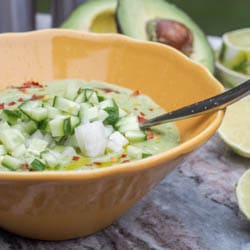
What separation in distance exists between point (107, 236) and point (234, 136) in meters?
0.36

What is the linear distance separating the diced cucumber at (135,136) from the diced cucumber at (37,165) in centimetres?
16

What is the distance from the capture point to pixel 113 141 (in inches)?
44.1

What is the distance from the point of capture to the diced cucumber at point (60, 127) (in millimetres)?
1101

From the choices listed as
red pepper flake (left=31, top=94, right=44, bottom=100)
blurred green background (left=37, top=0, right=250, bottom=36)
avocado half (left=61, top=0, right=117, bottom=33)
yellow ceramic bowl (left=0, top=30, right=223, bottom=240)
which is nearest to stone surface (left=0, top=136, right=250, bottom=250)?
yellow ceramic bowl (left=0, top=30, right=223, bottom=240)

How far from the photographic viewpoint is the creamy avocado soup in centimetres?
107

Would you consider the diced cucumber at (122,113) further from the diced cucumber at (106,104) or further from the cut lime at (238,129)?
the cut lime at (238,129)

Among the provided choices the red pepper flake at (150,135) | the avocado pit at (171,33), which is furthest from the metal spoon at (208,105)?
the avocado pit at (171,33)

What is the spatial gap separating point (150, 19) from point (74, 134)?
62cm

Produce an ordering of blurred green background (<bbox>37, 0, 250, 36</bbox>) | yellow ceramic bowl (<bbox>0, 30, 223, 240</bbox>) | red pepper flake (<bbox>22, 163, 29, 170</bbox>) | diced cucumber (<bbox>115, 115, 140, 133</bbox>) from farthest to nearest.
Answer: blurred green background (<bbox>37, 0, 250, 36</bbox>), diced cucumber (<bbox>115, 115, 140, 133</bbox>), red pepper flake (<bbox>22, 163, 29, 170</bbox>), yellow ceramic bowl (<bbox>0, 30, 223, 240</bbox>)

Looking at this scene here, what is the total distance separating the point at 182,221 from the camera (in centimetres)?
120

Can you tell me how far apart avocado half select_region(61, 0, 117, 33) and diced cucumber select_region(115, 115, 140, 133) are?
513 mm

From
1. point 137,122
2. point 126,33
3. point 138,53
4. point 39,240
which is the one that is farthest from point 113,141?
point 126,33

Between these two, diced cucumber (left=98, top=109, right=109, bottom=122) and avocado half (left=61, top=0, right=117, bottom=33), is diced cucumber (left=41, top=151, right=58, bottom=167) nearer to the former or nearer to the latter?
diced cucumber (left=98, top=109, right=109, bottom=122)

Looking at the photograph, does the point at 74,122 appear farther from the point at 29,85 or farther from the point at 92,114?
the point at 29,85
